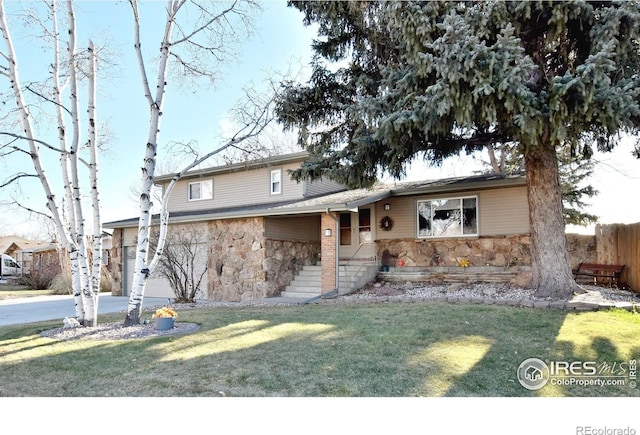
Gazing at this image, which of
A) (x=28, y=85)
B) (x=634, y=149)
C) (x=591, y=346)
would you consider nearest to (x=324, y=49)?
(x=28, y=85)

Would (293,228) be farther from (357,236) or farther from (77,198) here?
(77,198)

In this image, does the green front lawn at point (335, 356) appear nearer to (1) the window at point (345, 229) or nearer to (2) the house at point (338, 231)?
(2) the house at point (338, 231)

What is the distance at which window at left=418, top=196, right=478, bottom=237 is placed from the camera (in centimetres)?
1260

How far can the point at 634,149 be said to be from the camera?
9.47 m

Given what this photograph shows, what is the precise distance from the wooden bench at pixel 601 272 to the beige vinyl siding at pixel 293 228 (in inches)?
314

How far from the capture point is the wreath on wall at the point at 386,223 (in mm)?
13789

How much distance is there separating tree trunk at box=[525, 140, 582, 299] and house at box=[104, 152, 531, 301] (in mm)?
2223

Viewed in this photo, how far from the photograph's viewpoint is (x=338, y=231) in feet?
38.6

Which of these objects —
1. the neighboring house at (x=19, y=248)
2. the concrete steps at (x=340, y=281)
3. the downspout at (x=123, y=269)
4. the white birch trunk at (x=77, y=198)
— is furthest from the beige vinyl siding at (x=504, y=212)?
the neighboring house at (x=19, y=248)

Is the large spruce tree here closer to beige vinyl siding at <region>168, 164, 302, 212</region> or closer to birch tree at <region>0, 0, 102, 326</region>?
beige vinyl siding at <region>168, 164, 302, 212</region>

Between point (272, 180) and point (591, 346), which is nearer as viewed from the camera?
point (591, 346)

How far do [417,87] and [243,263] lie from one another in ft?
24.7
